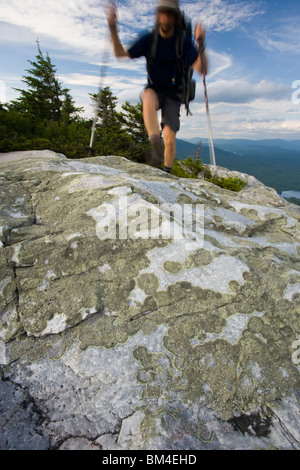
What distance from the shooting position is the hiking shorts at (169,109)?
16.4ft

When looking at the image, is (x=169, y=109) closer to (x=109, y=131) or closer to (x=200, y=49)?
(x=200, y=49)

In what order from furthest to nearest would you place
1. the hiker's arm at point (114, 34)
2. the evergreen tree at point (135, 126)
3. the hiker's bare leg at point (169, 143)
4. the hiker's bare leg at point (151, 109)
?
the evergreen tree at point (135, 126) → the hiker's bare leg at point (169, 143) → the hiker's bare leg at point (151, 109) → the hiker's arm at point (114, 34)

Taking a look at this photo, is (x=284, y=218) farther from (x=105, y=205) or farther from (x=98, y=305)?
(x=98, y=305)

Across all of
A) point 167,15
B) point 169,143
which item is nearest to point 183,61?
point 167,15

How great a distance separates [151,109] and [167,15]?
1416 mm

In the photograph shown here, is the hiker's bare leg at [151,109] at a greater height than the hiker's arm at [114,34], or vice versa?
the hiker's arm at [114,34]

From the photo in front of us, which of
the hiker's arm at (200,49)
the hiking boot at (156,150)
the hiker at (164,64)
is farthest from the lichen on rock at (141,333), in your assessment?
the hiker's arm at (200,49)

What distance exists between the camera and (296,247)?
129 inches

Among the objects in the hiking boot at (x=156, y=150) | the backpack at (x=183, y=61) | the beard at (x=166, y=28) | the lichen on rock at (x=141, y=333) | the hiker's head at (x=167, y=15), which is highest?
the hiker's head at (x=167, y=15)

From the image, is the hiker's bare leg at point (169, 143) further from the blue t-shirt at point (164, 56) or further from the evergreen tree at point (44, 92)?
the evergreen tree at point (44, 92)

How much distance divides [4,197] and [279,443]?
12.1 ft

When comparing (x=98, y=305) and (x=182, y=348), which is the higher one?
(x=98, y=305)

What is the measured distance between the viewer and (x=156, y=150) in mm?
5336

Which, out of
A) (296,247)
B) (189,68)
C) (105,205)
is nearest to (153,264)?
(105,205)
